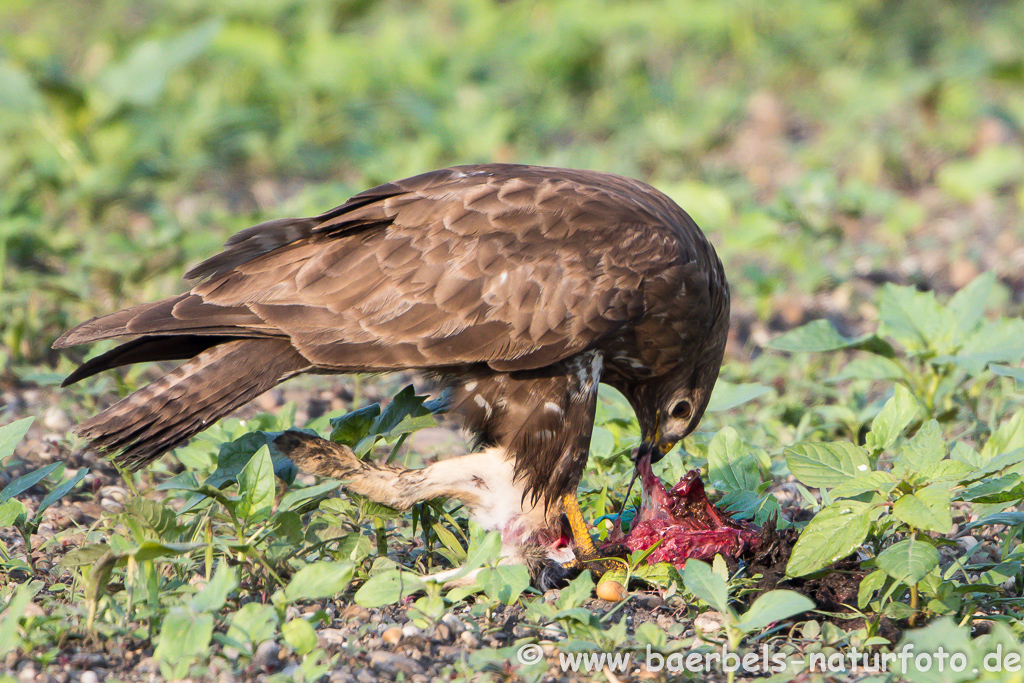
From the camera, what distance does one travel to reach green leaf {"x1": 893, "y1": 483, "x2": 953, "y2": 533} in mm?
3014

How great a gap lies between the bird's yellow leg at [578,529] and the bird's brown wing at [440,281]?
521mm

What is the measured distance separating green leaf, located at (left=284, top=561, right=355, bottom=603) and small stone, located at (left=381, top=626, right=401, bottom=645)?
32cm

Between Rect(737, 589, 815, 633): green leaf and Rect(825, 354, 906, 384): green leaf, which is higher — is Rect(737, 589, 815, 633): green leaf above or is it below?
above

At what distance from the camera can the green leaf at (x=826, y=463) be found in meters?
3.24

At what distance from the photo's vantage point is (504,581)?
3.24m

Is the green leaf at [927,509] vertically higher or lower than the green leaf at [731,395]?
higher

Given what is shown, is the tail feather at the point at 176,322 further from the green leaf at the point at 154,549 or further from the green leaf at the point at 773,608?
the green leaf at the point at 773,608

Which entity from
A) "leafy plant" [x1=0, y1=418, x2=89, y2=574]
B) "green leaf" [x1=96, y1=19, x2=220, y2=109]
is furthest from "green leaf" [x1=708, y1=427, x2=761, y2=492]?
"green leaf" [x1=96, y1=19, x2=220, y2=109]

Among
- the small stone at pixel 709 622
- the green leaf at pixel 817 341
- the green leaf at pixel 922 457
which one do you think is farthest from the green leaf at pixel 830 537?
the green leaf at pixel 817 341

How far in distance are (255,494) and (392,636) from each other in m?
0.57

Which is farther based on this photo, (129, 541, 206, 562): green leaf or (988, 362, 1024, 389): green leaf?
(988, 362, 1024, 389): green leaf

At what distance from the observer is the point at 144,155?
770cm

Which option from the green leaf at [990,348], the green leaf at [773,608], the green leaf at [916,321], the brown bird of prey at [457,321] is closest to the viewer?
the green leaf at [773,608]

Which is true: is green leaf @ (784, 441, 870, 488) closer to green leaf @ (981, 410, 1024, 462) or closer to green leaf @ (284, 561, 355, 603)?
green leaf @ (981, 410, 1024, 462)
